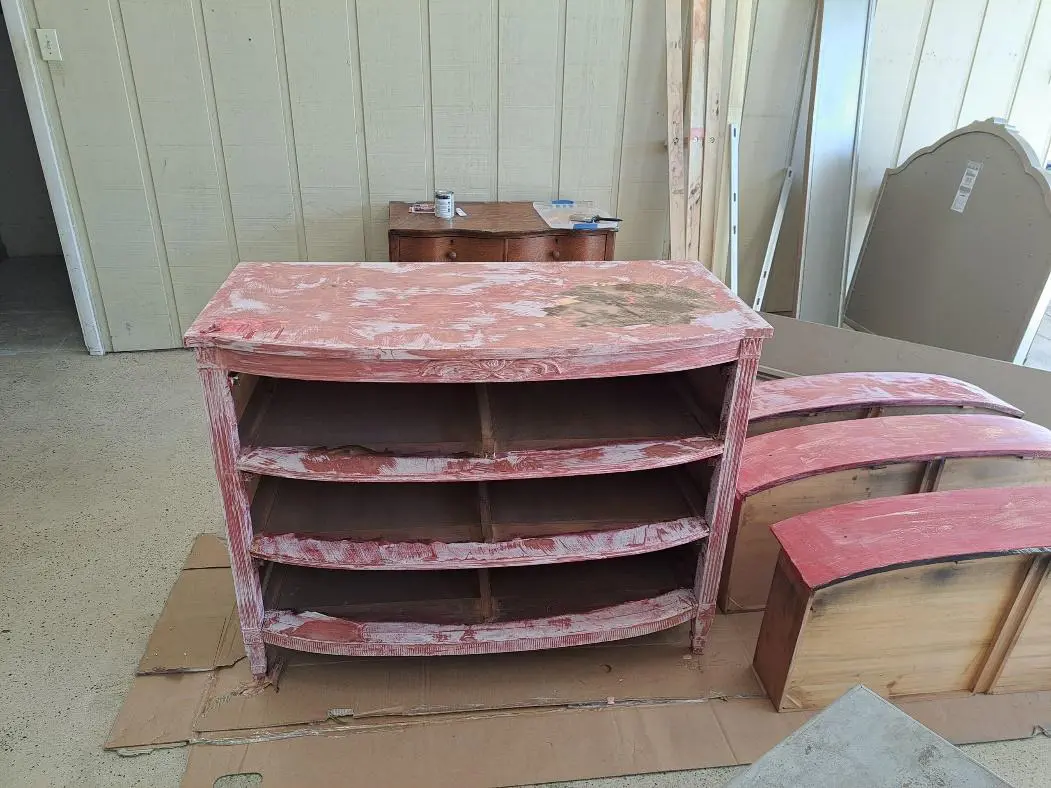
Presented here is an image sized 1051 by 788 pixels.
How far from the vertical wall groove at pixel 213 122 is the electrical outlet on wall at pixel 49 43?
0.51 m

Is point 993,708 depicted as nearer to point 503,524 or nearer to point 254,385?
point 503,524

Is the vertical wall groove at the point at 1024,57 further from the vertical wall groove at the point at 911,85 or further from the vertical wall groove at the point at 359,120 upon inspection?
the vertical wall groove at the point at 359,120

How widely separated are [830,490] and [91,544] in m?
2.10

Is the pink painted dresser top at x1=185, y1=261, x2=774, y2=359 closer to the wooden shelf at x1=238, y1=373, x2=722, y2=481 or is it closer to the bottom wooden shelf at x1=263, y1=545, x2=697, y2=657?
the wooden shelf at x1=238, y1=373, x2=722, y2=481

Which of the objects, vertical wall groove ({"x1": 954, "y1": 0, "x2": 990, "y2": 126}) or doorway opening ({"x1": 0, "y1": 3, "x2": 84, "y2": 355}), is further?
doorway opening ({"x1": 0, "y1": 3, "x2": 84, "y2": 355})

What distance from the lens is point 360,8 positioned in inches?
110

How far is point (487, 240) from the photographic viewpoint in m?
2.78

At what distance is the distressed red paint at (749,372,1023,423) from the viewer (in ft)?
6.40

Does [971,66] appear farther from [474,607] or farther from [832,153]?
[474,607]

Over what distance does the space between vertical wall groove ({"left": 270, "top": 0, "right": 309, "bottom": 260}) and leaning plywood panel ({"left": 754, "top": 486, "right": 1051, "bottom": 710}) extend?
2446mm

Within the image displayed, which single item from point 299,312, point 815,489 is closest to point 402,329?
point 299,312

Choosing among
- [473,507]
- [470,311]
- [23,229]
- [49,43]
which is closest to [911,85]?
[470,311]

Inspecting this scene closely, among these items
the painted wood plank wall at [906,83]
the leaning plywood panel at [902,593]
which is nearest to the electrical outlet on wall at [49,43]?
the painted wood plank wall at [906,83]

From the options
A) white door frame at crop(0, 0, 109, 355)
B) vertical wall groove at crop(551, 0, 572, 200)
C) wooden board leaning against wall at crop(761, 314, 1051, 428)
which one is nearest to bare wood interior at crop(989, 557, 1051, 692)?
wooden board leaning against wall at crop(761, 314, 1051, 428)
